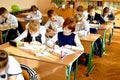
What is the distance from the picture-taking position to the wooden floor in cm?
397

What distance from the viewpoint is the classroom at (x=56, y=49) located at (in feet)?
8.62

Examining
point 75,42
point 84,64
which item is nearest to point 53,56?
point 75,42

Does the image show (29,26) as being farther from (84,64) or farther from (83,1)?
(83,1)

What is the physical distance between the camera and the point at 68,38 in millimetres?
3297

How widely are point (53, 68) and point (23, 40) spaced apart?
1147mm

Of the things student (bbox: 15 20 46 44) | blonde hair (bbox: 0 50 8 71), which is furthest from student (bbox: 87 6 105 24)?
blonde hair (bbox: 0 50 8 71)

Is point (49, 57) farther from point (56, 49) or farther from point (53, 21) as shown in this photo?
point (53, 21)

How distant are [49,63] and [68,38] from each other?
71 cm

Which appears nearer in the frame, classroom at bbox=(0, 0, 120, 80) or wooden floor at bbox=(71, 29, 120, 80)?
classroom at bbox=(0, 0, 120, 80)

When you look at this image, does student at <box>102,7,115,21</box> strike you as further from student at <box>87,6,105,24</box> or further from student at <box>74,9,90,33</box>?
student at <box>74,9,90,33</box>

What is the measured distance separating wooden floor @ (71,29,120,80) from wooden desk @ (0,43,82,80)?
3.81 ft

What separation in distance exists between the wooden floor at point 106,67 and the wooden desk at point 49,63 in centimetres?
116

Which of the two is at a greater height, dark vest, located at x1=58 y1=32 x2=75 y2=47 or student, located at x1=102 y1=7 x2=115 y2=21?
student, located at x1=102 y1=7 x2=115 y2=21

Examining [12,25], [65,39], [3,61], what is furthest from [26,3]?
[3,61]
